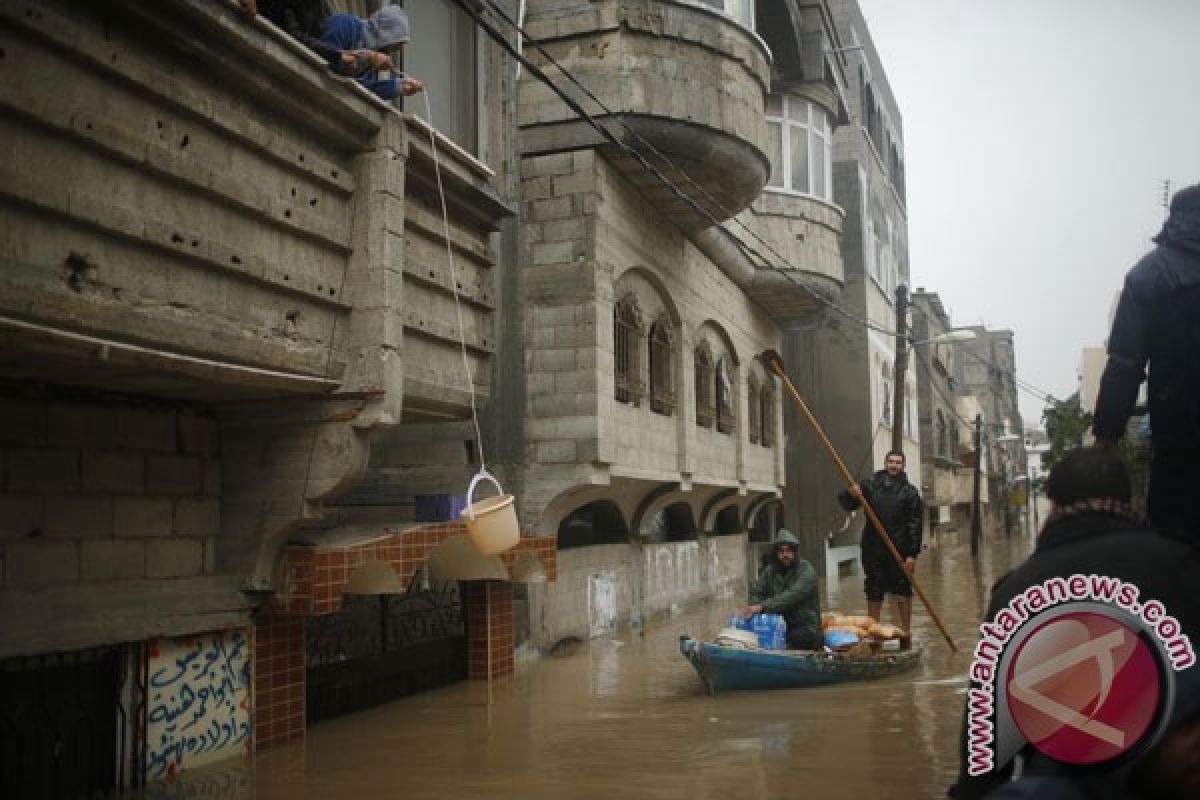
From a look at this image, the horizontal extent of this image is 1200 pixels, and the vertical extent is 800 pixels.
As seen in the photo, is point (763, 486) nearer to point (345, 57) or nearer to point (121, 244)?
point (345, 57)

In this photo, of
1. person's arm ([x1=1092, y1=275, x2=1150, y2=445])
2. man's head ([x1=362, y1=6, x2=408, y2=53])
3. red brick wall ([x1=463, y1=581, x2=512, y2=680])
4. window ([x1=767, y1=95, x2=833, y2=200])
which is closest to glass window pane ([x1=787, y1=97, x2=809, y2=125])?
window ([x1=767, y1=95, x2=833, y2=200])

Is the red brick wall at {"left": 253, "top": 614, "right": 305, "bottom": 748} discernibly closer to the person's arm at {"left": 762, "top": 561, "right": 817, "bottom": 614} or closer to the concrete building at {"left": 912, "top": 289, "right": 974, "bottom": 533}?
the person's arm at {"left": 762, "top": 561, "right": 817, "bottom": 614}

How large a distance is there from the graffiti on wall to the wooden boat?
3853 millimetres

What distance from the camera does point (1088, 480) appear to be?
2.55 metres

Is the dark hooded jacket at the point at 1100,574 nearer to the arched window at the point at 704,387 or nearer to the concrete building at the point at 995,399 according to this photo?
the arched window at the point at 704,387

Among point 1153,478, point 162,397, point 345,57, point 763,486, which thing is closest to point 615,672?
point 162,397

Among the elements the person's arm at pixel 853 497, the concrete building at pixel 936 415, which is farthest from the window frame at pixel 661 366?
the concrete building at pixel 936 415

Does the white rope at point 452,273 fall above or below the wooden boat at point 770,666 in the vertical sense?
above

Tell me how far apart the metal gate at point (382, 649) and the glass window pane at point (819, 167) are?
48.9 feet

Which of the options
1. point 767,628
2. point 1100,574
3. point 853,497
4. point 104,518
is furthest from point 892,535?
point 1100,574

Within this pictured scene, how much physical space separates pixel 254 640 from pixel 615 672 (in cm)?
502

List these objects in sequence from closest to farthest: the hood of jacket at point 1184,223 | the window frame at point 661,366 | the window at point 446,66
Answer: the hood of jacket at point 1184,223, the window at point 446,66, the window frame at point 661,366

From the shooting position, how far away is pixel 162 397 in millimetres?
7316

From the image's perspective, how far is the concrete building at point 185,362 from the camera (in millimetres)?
5570
